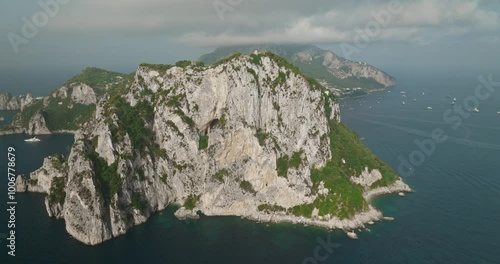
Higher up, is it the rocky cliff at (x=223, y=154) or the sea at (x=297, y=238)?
the rocky cliff at (x=223, y=154)

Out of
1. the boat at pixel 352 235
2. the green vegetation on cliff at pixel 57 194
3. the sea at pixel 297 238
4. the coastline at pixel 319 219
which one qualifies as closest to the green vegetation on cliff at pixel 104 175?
the sea at pixel 297 238

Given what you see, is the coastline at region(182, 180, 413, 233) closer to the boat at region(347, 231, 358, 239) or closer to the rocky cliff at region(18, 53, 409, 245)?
the rocky cliff at region(18, 53, 409, 245)

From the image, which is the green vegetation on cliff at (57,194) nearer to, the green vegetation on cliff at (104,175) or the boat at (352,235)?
the green vegetation on cliff at (104,175)

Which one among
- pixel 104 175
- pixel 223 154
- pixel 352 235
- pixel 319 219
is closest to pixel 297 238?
pixel 319 219

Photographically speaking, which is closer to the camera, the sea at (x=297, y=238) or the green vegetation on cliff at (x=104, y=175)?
the sea at (x=297, y=238)

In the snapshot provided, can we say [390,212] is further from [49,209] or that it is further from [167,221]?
[49,209]

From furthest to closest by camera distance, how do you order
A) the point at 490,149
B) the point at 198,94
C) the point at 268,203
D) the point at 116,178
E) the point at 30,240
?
1. the point at 490,149
2. the point at 198,94
3. the point at 268,203
4. the point at 116,178
5. the point at 30,240

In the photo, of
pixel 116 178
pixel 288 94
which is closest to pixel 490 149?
pixel 288 94

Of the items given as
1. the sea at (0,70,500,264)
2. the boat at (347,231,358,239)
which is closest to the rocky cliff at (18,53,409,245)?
the boat at (347,231,358,239)
